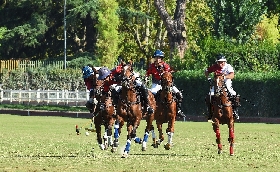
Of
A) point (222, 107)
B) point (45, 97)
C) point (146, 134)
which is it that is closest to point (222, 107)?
point (222, 107)

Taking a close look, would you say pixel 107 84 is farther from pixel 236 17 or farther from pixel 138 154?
pixel 236 17

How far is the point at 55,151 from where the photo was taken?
2475 cm

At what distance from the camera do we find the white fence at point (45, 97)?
63594mm

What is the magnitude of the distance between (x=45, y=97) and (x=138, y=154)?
42.7 meters

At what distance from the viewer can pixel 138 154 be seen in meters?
23.7

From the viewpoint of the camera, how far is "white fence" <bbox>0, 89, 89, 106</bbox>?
63594mm

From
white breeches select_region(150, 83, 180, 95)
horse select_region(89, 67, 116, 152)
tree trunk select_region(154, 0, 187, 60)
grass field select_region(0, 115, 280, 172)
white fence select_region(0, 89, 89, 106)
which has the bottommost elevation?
grass field select_region(0, 115, 280, 172)

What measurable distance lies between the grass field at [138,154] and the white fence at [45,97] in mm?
27712

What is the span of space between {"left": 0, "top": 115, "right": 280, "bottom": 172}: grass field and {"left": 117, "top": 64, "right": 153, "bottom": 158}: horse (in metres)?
0.64

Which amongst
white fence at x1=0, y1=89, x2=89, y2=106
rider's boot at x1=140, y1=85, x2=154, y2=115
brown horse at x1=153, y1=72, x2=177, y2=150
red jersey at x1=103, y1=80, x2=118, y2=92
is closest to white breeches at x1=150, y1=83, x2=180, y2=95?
brown horse at x1=153, y1=72, x2=177, y2=150

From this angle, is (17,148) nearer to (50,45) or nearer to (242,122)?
(242,122)

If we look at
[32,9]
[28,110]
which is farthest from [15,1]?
[28,110]

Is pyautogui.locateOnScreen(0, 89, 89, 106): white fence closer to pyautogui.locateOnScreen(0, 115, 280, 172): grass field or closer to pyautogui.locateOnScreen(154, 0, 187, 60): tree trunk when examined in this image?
pyautogui.locateOnScreen(154, 0, 187, 60): tree trunk

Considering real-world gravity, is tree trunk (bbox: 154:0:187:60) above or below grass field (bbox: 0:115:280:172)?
above
